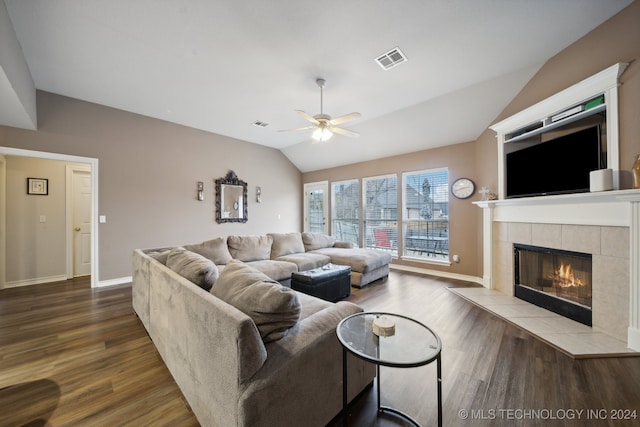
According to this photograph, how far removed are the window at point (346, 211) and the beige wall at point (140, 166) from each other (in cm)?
228

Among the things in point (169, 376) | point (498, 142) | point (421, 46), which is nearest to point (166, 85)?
point (421, 46)

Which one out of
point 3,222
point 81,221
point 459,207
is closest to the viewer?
point 3,222

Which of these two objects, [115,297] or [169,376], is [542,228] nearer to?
[169,376]

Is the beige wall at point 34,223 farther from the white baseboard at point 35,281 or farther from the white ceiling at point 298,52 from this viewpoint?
the white ceiling at point 298,52

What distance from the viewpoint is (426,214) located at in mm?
5055

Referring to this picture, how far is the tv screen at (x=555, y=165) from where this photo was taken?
8.38 ft

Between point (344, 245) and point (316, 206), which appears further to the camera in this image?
point (316, 206)

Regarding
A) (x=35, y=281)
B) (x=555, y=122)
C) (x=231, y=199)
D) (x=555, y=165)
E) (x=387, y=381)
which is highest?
(x=555, y=122)

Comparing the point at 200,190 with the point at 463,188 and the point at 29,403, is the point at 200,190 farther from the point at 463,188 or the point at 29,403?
the point at 463,188

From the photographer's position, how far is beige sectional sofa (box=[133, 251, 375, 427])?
3.19 feet

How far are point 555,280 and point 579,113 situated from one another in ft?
6.39

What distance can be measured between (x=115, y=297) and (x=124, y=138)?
106 inches

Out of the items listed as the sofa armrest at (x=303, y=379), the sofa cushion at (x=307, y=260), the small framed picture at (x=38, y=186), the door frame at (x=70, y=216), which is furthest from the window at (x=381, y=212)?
the small framed picture at (x=38, y=186)

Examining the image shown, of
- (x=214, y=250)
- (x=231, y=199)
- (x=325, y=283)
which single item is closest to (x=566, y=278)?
(x=325, y=283)
